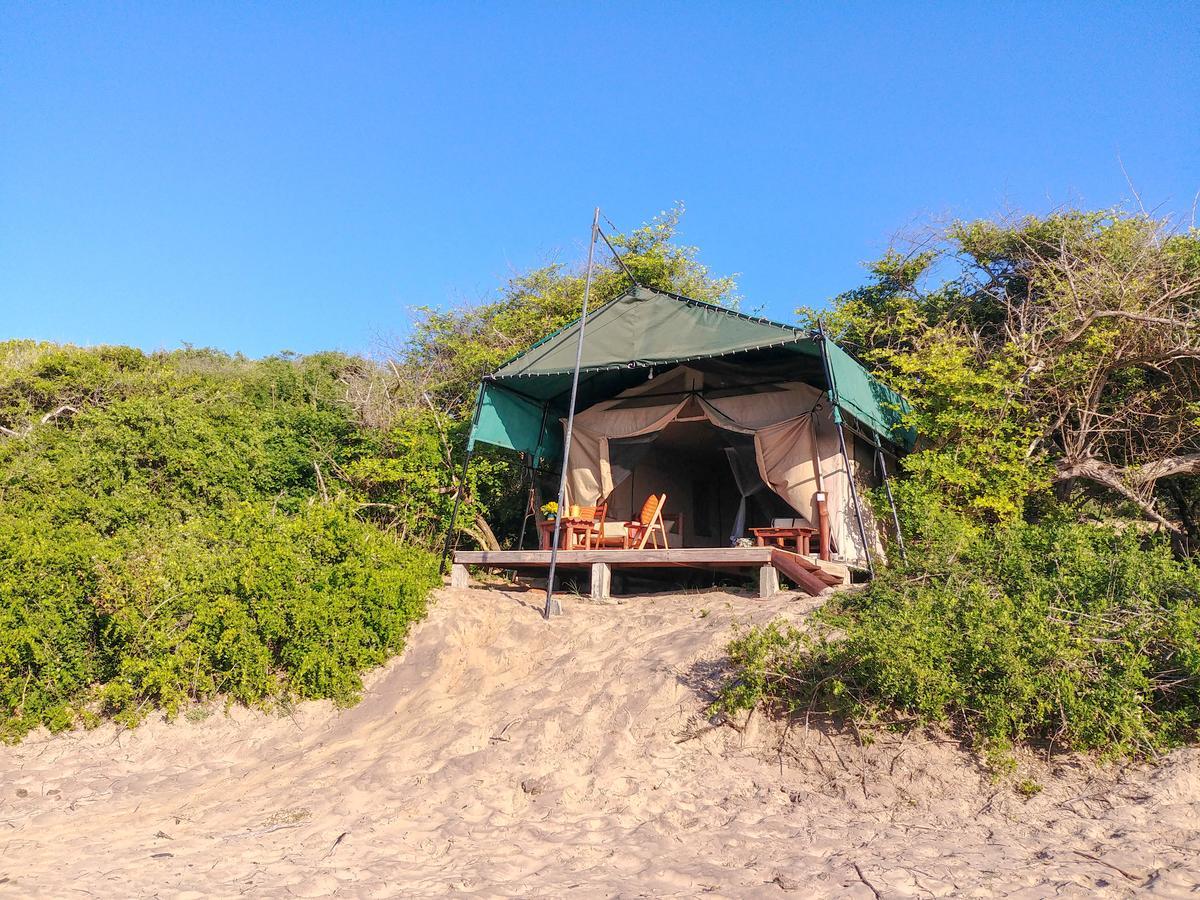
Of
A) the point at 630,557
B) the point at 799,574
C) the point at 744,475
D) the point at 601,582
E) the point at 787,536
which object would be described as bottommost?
the point at 601,582

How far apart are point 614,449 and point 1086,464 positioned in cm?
546

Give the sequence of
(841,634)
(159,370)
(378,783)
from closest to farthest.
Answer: (378,783), (841,634), (159,370)

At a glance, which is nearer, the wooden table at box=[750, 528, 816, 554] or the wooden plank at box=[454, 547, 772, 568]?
the wooden plank at box=[454, 547, 772, 568]

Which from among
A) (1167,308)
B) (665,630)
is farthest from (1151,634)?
(1167,308)

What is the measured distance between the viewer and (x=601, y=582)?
8.68 meters

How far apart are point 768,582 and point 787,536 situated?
0.91 m

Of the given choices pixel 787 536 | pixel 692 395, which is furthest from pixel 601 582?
pixel 692 395

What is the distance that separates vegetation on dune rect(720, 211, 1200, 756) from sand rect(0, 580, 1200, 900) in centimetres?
34

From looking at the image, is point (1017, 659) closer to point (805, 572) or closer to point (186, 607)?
point (805, 572)

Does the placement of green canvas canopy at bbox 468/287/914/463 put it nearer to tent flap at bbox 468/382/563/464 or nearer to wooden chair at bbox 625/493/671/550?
tent flap at bbox 468/382/563/464

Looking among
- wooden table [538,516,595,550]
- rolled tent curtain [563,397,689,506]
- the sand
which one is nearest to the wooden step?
the sand

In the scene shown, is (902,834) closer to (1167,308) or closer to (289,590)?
(289,590)

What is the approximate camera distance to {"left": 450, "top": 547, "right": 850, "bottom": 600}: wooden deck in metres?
8.01

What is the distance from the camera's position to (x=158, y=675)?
686 cm
